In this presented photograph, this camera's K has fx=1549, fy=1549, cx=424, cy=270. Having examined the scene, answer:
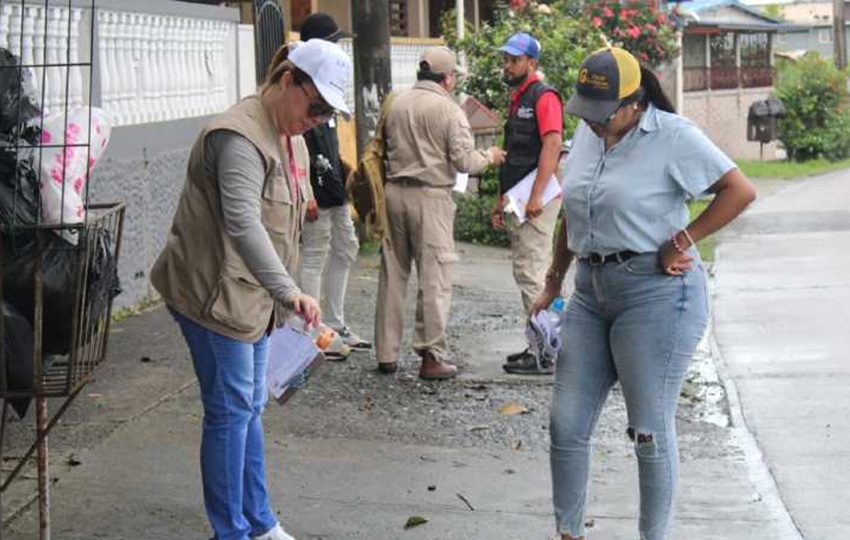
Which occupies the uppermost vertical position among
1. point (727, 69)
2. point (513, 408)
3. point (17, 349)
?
point (727, 69)

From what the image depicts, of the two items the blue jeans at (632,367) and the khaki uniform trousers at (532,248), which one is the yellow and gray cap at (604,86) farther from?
the khaki uniform trousers at (532,248)

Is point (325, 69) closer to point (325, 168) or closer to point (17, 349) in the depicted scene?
point (17, 349)

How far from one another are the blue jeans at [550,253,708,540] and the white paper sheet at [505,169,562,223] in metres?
3.32

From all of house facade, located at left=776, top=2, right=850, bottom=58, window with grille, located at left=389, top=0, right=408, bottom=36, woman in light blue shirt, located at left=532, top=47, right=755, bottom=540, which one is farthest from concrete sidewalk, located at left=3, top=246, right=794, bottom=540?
house facade, located at left=776, top=2, right=850, bottom=58

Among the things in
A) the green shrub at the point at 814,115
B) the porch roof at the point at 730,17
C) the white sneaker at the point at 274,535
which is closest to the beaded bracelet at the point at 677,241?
the white sneaker at the point at 274,535

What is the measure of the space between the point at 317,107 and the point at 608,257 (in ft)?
3.58

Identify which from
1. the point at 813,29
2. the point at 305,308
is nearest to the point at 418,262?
the point at 305,308

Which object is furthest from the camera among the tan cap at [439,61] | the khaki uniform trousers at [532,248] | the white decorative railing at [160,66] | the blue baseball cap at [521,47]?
the white decorative railing at [160,66]

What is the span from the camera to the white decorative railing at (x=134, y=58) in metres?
8.30

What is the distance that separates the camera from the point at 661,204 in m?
5.12

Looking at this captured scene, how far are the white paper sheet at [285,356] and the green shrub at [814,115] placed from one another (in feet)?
110

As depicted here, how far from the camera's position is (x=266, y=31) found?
12.8 m

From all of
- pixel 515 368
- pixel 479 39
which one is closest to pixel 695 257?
pixel 515 368

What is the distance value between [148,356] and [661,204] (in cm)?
434
